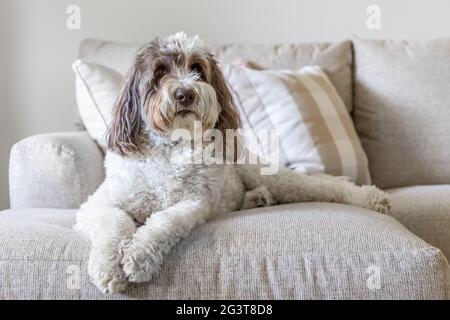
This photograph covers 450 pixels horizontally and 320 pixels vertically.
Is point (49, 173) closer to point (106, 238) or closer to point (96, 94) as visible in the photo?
point (96, 94)

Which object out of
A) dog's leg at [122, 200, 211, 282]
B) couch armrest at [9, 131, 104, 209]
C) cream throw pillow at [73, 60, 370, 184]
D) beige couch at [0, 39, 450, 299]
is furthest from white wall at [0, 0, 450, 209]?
dog's leg at [122, 200, 211, 282]

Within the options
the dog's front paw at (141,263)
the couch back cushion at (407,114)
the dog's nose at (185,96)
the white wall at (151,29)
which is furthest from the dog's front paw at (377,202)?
the white wall at (151,29)

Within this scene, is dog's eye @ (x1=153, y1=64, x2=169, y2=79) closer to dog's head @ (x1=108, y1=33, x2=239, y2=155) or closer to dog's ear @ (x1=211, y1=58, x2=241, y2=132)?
dog's head @ (x1=108, y1=33, x2=239, y2=155)

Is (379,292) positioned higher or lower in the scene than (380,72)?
lower

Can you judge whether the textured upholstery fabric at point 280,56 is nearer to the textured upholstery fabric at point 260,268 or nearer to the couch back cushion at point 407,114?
the couch back cushion at point 407,114

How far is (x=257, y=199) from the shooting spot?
1988 millimetres

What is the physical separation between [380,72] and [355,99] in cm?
16

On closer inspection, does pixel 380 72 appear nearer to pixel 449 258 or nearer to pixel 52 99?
pixel 449 258

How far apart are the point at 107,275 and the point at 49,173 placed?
→ 0.76m

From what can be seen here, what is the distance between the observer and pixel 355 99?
2.70 m

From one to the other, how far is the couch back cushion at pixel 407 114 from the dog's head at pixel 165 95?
3.46ft

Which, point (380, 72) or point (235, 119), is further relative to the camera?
point (380, 72)

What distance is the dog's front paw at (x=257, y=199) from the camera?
1.99 m
